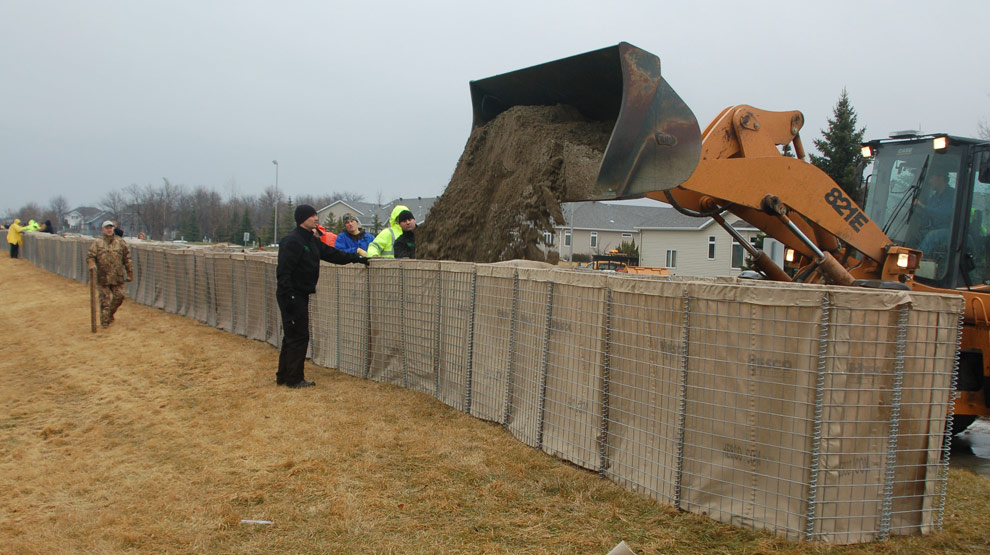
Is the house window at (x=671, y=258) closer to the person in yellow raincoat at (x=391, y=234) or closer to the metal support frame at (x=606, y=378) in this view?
the person in yellow raincoat at (x=391, y=234)

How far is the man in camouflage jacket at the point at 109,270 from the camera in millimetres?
13023

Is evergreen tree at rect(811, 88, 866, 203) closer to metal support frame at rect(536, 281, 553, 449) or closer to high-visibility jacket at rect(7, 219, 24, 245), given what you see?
metal support frame at rect(536, 281, 553, 449)

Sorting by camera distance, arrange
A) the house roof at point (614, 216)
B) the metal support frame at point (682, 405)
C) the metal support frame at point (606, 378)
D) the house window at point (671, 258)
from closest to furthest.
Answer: the metal support frame at point (682, 405), the metal support frame at point (606, 378), the house window at point (671, 258), the house roof at point (614, 216)

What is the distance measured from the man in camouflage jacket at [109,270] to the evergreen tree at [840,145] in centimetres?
2054

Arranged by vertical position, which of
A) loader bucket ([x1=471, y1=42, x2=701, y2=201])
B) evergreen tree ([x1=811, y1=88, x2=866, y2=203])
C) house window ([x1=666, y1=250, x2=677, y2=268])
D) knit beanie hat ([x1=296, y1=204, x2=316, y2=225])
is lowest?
house window ([x1=666, y1=250, x2=677, y2=268])

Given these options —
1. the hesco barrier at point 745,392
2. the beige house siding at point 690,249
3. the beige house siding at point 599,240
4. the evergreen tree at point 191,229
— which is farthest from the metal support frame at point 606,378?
the evergreen tree at point 191,229

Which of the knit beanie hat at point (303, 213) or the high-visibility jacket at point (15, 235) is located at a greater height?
the knit beanie hat at point (303, 213)

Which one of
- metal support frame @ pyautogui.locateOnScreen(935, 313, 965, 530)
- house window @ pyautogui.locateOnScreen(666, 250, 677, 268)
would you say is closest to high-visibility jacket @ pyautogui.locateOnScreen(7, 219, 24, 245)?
house window @ pyautogui.locateOnScreen(666, 250, 677, 268)

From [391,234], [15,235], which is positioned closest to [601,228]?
[15,235]

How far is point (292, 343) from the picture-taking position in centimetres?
788

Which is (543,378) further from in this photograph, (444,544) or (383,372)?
(383,372)

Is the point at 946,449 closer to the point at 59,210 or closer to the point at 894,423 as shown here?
the point at 894,423

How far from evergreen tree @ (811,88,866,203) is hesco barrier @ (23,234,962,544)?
67.1 feet

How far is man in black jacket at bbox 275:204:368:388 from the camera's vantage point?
25.9 feet
